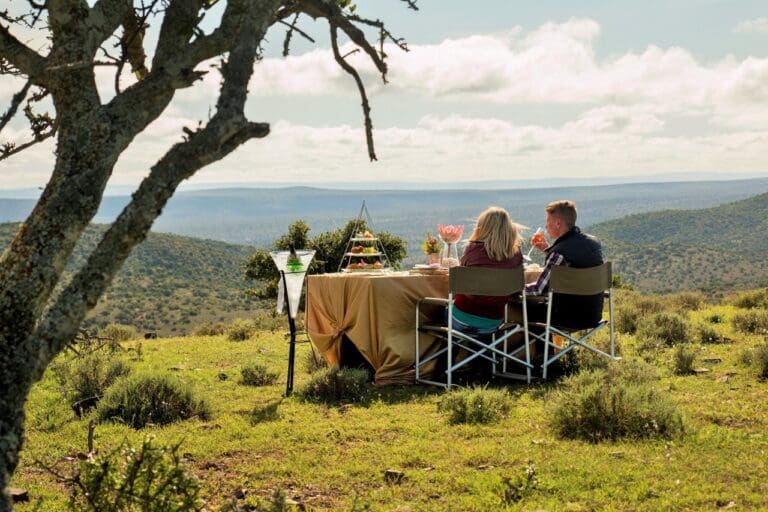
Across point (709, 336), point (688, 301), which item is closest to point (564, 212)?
point (709, 336)

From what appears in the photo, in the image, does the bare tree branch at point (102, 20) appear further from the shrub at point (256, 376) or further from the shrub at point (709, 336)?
the shrub at point (709, 336)

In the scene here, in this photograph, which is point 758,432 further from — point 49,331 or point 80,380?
point 80,380

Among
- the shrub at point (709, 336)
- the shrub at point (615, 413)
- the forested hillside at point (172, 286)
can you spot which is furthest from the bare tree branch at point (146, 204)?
the forested hillside at point (172, 286)

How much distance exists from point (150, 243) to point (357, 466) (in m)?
72.2

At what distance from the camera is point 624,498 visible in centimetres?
339

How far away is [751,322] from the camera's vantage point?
964 cm

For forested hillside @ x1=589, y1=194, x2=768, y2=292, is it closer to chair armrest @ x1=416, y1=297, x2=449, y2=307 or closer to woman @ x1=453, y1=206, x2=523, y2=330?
woman @ x1=453, y1=206, x2=523, y2=330

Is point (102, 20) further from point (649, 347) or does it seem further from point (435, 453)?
point (649, 347)

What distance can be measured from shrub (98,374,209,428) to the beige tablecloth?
5.50ft

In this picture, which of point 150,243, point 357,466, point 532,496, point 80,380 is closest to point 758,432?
point 532,496

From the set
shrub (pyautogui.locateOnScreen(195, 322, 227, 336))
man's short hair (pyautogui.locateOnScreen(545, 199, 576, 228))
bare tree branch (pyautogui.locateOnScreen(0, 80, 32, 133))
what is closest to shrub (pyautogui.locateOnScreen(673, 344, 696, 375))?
man's short hair (pyautogui.locateOnScreen(545, 199, 576, 228))

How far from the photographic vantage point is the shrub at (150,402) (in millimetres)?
5562

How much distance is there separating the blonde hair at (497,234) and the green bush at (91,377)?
3379mm

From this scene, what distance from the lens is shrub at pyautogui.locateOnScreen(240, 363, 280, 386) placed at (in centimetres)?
727
